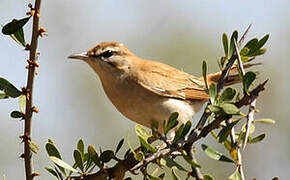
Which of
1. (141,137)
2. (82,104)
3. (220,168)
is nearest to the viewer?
(141,137)

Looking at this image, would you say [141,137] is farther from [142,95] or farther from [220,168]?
[220,168]

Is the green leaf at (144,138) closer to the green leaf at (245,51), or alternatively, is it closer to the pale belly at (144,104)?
the green leaf at (245,51)

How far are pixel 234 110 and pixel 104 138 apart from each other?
734 cm

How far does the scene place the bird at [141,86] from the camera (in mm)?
5207

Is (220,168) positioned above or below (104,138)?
below

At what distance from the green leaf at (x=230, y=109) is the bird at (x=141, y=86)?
266cm

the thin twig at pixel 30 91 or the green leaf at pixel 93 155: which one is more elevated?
the thin twig at pixel 30 91

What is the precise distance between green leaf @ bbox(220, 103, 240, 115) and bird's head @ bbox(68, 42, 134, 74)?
10.0 feet

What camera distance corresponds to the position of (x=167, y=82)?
232 inches

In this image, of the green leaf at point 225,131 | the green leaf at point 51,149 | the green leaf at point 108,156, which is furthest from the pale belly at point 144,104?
the green leaf at point 225,131

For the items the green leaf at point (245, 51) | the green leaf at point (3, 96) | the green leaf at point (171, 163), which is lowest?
the green leaf at point (171, 163)

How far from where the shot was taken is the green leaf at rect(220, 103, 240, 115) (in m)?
2.29

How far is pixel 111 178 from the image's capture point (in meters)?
2.63

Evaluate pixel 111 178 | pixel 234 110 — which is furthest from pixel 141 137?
pixel 234 110
